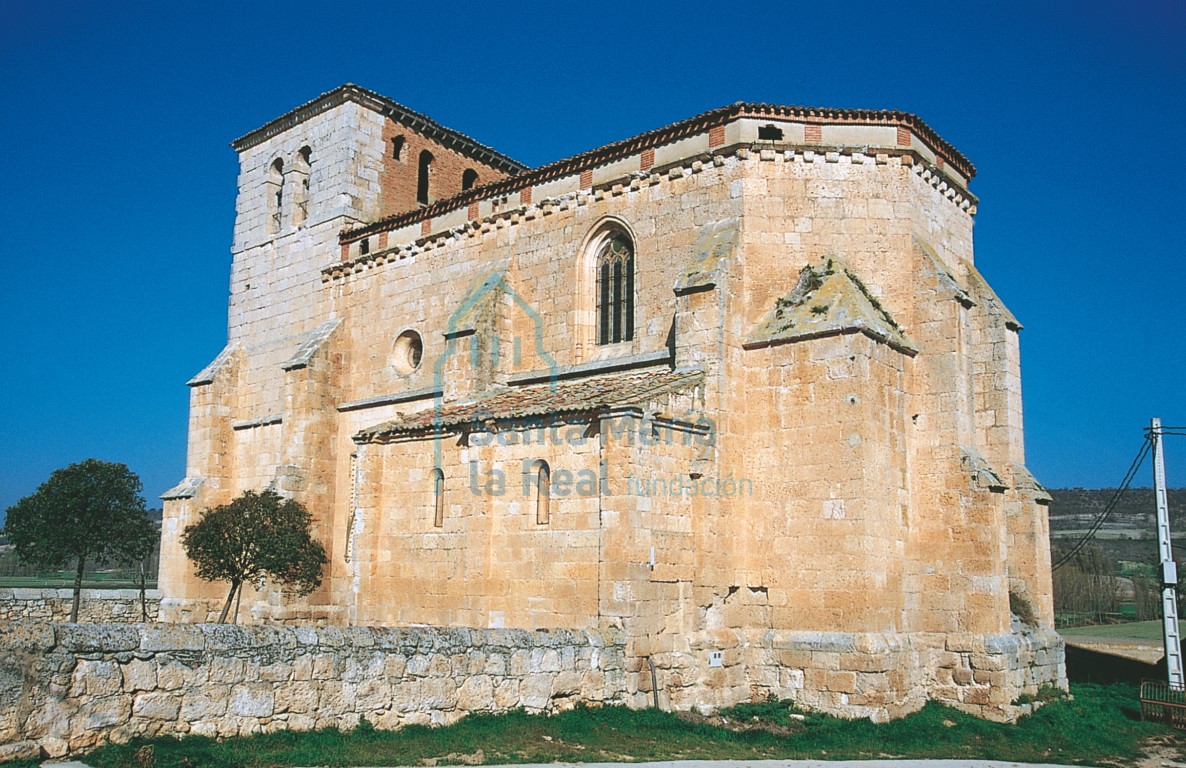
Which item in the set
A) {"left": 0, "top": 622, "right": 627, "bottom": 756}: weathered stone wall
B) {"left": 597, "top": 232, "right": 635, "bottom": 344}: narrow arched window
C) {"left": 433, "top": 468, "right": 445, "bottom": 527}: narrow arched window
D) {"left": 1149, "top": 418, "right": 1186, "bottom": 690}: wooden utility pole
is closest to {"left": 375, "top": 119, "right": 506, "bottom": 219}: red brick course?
{"left": 597, "top": 232, "right": 635, "bottom": 344}: narrow arched window

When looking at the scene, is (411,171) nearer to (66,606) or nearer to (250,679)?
(66,606)

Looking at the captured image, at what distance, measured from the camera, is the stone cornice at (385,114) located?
22.9 m

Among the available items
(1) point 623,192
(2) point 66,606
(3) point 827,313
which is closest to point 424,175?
(1) point 623,192

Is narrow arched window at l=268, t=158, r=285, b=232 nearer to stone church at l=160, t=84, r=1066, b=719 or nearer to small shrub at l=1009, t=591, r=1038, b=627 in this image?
stone church at l=160, t=84, r=1066, b=719

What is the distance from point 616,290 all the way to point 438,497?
487 centimetres

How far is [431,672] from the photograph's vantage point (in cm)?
1033

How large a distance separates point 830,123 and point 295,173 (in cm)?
1369

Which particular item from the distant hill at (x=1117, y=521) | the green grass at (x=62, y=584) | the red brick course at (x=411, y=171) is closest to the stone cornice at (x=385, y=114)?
the red brick course at (x=411, y=171)

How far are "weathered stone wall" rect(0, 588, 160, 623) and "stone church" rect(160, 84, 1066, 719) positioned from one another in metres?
Answer: 7.38

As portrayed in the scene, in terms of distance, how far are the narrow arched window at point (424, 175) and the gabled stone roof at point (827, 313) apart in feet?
39.2

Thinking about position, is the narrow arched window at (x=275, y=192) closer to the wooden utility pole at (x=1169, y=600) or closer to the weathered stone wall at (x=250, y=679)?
the weathered stone wall at (x=250, y=679)

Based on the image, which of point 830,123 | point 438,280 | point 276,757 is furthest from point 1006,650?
point 438,280

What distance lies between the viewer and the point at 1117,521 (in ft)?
211

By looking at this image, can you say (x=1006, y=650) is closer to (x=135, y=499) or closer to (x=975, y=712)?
(x=975, y=712)
